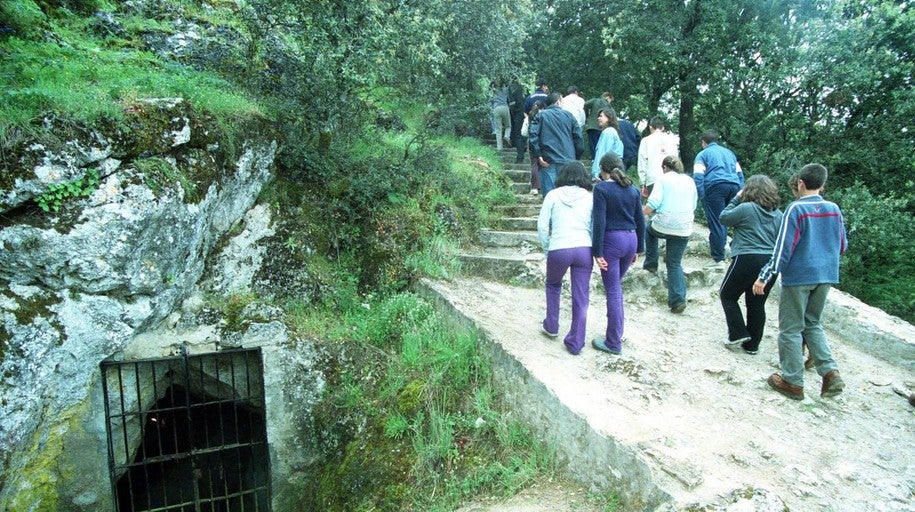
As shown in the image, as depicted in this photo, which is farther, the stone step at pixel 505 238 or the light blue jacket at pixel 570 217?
the stone step at pixel 505 238

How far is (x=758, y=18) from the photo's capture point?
1055 centimetres

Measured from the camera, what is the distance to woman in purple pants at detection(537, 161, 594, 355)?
4.87 metres

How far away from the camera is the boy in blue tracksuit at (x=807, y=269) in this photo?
439 centimetres

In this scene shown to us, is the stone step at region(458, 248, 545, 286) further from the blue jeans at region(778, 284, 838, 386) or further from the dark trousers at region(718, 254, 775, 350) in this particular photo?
the blue jeans at region(778, 284, 838, 386)

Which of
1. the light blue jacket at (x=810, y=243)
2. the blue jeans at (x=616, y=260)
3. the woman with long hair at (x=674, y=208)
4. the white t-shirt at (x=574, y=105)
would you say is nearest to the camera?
the light blue jacket at (x=810, y=243)

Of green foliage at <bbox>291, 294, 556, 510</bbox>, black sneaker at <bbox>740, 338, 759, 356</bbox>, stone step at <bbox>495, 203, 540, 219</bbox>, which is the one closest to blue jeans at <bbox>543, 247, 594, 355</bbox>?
green foliage at <bbox>291, 294, 556, 510</bbox>

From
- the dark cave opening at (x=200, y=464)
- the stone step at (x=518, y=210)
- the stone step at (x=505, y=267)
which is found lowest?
the dark cave opening at (x=200, y=464)

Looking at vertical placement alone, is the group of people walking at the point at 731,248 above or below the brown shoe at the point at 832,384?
above

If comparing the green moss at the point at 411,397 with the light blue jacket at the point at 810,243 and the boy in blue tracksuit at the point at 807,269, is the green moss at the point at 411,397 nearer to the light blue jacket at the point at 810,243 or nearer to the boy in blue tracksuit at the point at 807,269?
the boy in blue tracksuit at the point at 807,269

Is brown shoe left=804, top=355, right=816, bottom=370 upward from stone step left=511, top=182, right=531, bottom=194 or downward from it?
downward

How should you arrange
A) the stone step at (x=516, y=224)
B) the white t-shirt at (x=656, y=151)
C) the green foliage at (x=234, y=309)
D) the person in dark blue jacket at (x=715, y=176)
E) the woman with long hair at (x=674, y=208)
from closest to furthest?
the green foliage at (x=234, y=309), the woman with long hair at (x=674, y=208), the person in dark blue jacket at (x=715, y=176), the white t-shirt at (x=656, y=151), the stone step at (x=516, y=224)

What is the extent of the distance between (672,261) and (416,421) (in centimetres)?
346

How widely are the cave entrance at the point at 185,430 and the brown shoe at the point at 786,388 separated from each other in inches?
200

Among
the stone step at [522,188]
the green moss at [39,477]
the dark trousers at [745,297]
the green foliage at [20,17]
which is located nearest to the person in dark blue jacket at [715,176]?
the dark trousers at [745,297]
